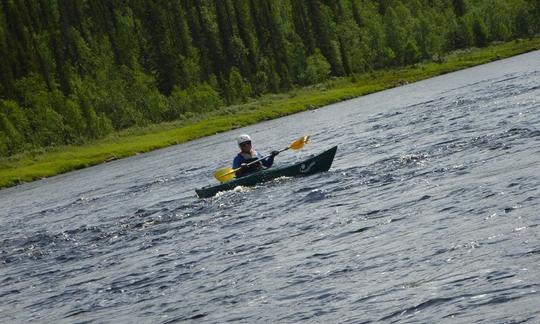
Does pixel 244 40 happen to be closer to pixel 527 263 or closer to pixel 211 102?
pixel 211 102

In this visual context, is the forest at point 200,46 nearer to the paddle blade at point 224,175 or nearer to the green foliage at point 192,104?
the green foliage at point 192,104

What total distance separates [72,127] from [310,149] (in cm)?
6859

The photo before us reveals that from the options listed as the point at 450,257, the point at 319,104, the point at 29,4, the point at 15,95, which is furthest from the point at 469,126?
the point at 29,4

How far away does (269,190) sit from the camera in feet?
89.9

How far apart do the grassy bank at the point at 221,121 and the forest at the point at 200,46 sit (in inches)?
330

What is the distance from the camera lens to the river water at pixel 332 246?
470 inches

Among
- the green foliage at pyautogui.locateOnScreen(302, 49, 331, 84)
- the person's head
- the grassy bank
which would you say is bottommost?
the grassy bank

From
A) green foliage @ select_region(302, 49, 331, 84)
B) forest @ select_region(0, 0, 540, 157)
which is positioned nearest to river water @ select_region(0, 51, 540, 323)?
forest @ select_region(0, 0, 540, 157)

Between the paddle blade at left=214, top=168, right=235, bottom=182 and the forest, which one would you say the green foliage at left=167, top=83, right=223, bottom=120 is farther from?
the paddle blade at left=214, top=168, right=235, bottom=182

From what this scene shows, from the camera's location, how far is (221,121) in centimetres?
9644

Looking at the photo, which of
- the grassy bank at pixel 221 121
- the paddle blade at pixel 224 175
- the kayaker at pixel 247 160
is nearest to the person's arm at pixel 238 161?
the kayaker at pixel 247 160

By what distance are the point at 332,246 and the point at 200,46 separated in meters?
145

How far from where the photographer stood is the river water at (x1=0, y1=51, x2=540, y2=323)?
470 inches

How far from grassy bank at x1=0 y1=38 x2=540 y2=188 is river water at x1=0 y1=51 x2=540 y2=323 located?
48.8m
